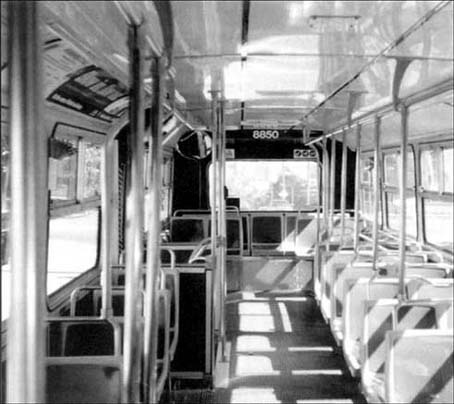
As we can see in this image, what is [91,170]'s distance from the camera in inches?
192

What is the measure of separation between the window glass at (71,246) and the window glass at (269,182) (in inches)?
180

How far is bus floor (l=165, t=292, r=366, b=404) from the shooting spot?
4.69 meters

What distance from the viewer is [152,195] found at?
5.71 ft

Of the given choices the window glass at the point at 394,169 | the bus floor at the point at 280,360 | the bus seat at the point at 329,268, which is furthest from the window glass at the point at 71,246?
the window glass at the point at 394,169

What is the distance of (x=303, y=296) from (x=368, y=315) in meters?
4.74

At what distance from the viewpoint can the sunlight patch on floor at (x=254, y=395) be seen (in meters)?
4.61

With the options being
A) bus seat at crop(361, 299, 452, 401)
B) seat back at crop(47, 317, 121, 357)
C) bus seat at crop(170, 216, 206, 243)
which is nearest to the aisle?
bus seat at crop(361, 299, 452, 401)

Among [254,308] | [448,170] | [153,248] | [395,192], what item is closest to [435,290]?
[448,170]

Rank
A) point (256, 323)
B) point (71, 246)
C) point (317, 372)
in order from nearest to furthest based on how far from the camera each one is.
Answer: point (71, 246), point (317, 372), point (256, 323)

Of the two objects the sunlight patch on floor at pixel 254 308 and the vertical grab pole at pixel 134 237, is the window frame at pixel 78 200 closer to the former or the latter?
the vertical grab pole at pixel 134 237

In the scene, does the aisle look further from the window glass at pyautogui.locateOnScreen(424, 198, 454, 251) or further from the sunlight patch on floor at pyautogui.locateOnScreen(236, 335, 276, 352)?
the window glass at pyautogui.locateOnScreen(424, 198, 454, 251)

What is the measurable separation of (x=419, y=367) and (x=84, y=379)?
1.41 metres

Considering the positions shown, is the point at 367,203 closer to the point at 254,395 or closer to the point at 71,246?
the point at 254,395

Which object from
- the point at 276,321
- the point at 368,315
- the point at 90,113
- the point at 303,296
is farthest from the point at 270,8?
the point at 303,296
